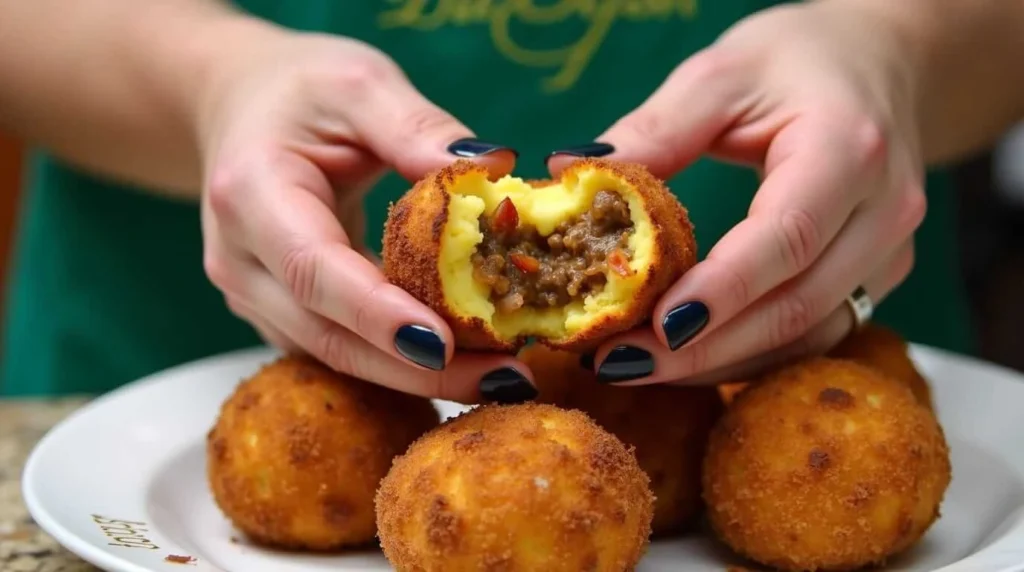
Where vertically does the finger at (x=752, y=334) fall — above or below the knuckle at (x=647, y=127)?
below

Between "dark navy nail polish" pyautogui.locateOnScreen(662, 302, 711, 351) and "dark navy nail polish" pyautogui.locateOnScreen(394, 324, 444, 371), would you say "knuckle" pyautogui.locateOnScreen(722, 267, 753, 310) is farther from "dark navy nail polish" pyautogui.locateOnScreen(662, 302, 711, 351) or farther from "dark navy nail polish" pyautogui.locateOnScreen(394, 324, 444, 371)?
"dark navy nail polish" pyautogui.locateOnScreen(394, 324, 444, 371)

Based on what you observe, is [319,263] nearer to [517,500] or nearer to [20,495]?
[517,500]

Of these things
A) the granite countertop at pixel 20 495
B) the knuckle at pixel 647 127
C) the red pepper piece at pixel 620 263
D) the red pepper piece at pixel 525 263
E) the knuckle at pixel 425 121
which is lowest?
the granite countertop at pixel 20 495

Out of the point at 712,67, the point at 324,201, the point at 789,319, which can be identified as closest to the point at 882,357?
the point at 789,319

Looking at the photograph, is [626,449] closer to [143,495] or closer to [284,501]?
[284,501]

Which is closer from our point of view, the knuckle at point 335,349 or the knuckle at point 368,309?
the knuckle at point 368,309

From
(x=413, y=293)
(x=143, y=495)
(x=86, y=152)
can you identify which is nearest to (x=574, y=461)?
(x=413, y=293)

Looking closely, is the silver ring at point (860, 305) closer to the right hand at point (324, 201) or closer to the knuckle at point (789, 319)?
the knuckle at point (789, 319)

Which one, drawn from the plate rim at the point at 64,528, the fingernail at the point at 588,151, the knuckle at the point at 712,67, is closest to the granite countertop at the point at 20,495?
the plate rim at the point at 64,528

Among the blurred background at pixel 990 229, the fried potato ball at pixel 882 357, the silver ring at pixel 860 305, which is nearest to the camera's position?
the silver ring at pixel 860 305
